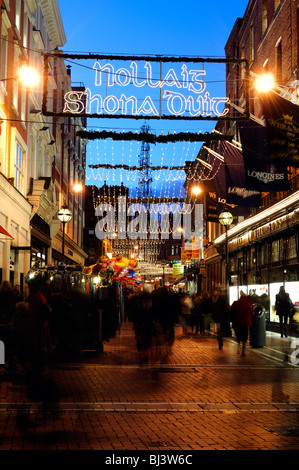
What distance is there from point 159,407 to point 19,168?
18.0m

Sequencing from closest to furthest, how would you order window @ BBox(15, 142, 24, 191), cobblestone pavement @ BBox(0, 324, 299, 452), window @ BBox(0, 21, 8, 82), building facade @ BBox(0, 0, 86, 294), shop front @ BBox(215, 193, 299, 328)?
cobblestone pavement @ BBox(0, 324, 299, 452), window @ BBox(0, 21, 8, 82), building facade @ BBox(0, 0, 86, 294), shop front @ BBox(215, 193, 299, 328), window @ BBox(15, 142, 24, 191)

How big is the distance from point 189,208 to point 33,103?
3137 cm

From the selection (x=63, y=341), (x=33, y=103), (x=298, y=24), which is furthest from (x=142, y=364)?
(x=33, y=103)

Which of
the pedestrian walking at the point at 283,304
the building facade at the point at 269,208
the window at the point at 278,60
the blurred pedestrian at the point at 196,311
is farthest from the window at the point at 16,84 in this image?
the pedestrian walking at the point at 283,304

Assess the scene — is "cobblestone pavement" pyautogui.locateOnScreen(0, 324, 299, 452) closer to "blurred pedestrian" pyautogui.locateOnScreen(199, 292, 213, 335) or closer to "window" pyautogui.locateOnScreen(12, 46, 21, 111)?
"blurred pedestrian" pyautogui.locateOnScreen(199, 292, 213, 335)

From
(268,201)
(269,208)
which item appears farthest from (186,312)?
(268,201)

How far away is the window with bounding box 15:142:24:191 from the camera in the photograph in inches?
957

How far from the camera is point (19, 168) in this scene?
24.8 m

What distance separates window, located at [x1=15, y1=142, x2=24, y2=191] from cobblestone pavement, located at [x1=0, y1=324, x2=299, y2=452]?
1180cm

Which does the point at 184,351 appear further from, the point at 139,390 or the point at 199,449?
the point at 199,449

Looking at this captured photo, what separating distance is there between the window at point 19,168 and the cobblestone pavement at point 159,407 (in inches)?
465

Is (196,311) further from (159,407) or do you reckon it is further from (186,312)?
(159,407)

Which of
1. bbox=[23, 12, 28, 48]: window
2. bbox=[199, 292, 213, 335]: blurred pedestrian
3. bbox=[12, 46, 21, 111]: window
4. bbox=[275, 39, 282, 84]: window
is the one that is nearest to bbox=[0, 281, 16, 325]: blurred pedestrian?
bbox=[199, 292, 213, 335]: blurred pedestrian
